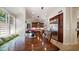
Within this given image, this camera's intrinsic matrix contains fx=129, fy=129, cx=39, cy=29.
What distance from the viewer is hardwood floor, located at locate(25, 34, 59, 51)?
2385 millimetres

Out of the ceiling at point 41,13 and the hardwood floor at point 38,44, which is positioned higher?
the ceiling at point 41,13

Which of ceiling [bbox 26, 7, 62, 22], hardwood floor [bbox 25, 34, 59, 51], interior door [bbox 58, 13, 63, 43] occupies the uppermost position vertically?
ceiling [bbox 26, 7, 62, 22]

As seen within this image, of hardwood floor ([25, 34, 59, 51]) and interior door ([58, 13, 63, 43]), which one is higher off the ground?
interior door ([58, 13, 63, 43])

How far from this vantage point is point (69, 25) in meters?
2.39

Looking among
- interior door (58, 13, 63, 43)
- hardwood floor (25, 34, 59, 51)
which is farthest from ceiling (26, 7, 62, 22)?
hardwood floor (25, 34, 59, 51)

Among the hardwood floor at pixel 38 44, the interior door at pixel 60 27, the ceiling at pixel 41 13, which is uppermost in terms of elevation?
the ceiling at pixel 41 13

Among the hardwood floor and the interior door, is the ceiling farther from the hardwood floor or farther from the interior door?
the hardwood floor

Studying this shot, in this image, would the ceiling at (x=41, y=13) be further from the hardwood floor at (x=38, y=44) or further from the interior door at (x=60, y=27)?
the hardwood floor at (x=38, y=44)

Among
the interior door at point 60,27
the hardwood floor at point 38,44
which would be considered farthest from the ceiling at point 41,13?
the hardwood floor at point 38,44

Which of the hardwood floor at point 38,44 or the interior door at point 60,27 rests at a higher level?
the interior door at point 60,27

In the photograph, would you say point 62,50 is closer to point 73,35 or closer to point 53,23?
point 73,35

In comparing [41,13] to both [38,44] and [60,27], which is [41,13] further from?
[38,44]

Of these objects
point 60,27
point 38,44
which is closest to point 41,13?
point 60,27

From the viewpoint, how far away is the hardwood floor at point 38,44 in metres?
2.38
